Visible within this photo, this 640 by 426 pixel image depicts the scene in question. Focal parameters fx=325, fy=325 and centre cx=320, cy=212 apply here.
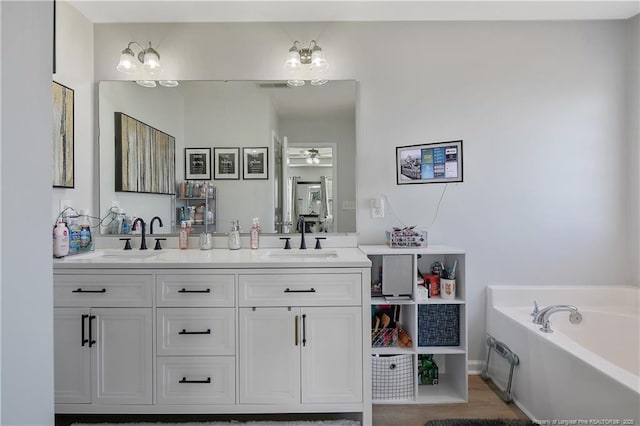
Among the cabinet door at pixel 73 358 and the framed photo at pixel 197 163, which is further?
the framed photo at pixel 197 163

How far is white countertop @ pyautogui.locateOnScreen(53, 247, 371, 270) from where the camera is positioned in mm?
1697

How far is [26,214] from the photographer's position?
567mm

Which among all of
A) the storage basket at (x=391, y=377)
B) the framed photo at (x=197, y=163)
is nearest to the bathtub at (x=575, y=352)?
the storage basket at (x=391, y=377)

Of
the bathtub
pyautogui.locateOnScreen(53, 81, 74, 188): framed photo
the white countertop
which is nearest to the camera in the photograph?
the bathtub

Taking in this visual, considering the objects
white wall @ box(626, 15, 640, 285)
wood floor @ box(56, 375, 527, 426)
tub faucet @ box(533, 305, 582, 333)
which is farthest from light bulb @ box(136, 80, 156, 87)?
white wall @ box(626, 15, 640, 285)

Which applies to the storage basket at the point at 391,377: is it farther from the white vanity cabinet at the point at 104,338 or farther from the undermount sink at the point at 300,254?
the white vanity cabinet at the point at 104,338

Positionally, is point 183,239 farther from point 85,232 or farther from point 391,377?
point 391,377

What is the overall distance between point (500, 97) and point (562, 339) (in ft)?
5.20

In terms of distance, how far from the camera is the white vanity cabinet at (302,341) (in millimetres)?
1702

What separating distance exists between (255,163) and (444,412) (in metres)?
1.94

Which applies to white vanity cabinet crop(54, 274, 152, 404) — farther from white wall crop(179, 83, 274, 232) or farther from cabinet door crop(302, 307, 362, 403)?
cabinet door crop(302, 307, 362, 403)

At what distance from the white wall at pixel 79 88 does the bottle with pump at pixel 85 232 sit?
7cm

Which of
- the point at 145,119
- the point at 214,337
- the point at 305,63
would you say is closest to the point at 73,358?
the point at 214,337

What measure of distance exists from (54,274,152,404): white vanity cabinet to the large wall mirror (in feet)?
2.03
